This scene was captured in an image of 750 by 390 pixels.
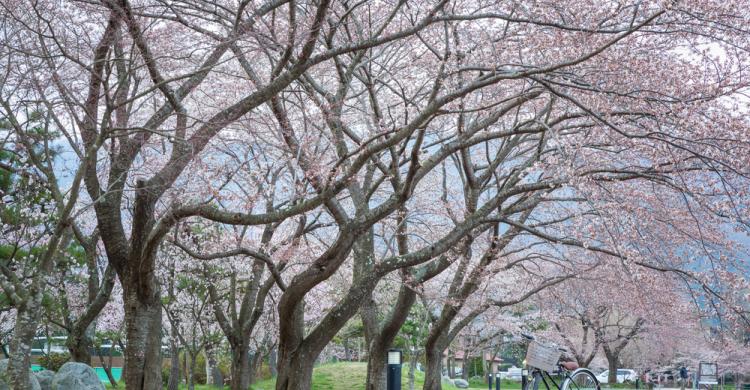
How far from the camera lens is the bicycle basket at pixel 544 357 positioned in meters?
7.28

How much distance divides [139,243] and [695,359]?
29.3 meters

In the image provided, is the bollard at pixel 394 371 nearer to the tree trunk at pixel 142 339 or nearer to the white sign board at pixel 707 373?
the tree trunk at pixel 142 339

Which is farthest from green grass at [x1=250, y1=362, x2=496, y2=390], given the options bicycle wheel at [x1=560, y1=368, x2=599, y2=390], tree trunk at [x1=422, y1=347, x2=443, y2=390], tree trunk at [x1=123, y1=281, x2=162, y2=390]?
bicycle wheel at [x1=560, y1=368, x2=599, y2=390]

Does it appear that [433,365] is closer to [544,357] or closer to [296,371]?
[296,371]

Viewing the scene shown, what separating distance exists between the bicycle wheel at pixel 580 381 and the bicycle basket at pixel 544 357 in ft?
0.67

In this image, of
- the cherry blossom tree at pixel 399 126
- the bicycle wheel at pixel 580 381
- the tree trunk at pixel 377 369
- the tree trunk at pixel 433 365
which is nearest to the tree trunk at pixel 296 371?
the cherry blossom tree at pixel 399 126

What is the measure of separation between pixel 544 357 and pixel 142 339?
421 centimetres

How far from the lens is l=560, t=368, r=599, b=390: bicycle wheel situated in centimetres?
725

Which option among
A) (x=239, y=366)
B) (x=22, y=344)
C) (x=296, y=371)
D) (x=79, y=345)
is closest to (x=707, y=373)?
(x=239, y=366)

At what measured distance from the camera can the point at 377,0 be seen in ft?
31.7

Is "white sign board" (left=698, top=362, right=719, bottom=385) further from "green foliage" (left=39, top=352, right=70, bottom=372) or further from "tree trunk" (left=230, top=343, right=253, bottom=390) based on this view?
"green foliage" (left=39, top=352, right=70, bottom=372)

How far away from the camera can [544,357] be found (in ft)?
24.0

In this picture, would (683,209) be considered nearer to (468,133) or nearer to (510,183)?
(510,183)

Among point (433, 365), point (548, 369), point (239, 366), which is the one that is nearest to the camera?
point (548, 369)
